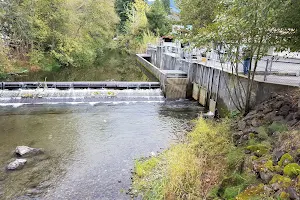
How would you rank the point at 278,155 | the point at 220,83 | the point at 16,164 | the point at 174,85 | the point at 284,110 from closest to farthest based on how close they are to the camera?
the point at 278,155 < the point at 284,110 < the point at 16,164 < the point at 220,83 < the point at 174,85

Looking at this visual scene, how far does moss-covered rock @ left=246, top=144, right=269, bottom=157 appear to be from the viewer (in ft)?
17.1

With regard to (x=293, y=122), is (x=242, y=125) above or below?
below

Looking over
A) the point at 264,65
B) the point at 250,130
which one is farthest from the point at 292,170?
the point at 264,65

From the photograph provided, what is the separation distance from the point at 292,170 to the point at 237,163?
4.97ft

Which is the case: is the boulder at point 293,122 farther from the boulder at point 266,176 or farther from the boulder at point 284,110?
the boulder at point 266,176

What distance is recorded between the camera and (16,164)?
22.6 feet

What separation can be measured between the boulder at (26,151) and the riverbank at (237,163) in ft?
10.7

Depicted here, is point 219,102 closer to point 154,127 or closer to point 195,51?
point 154,127

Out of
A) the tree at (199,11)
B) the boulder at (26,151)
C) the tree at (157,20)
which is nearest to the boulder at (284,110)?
the boulder at (26,151)

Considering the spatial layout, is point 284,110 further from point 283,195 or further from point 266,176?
point 283,195

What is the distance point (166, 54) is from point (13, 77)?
12.0 m

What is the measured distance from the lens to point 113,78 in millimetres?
20734

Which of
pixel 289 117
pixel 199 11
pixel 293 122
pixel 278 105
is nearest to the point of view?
pixel 293 122

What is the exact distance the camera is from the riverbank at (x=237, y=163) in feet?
13.6
